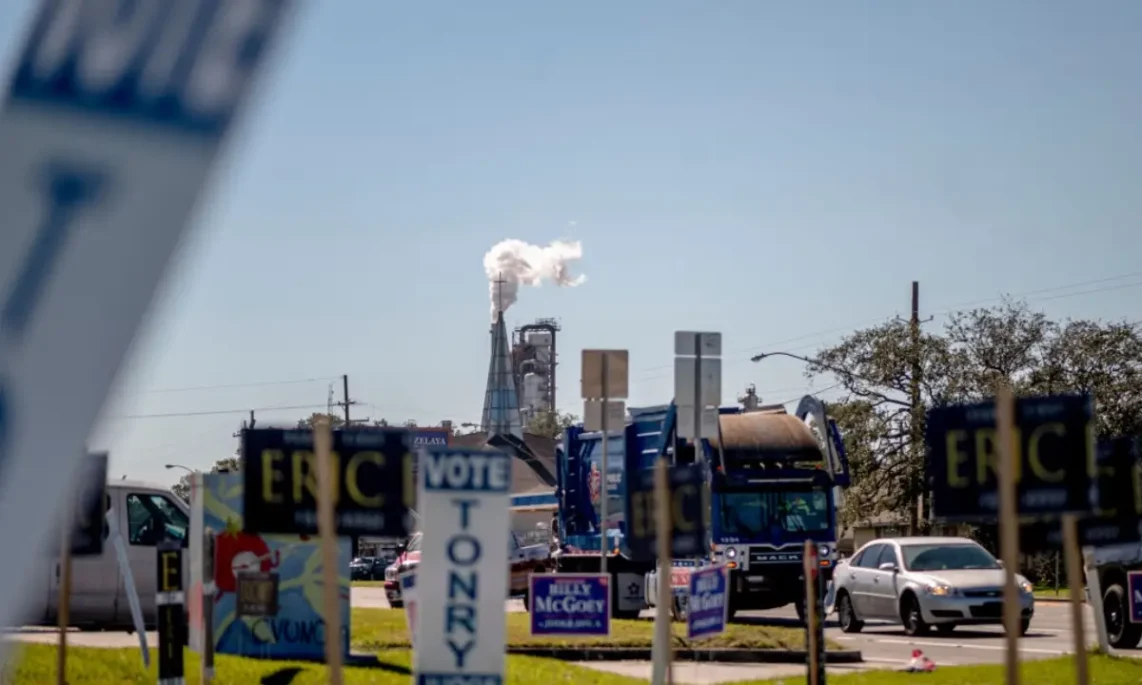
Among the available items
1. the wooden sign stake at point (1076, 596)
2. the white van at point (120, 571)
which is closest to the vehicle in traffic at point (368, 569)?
the white van at point (120, 571)

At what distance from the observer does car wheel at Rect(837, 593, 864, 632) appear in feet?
79.1

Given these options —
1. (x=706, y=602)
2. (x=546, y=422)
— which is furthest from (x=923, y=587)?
(x=546, y=422)

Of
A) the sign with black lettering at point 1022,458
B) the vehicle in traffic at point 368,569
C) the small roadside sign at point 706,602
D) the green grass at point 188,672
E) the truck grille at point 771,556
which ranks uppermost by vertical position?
the sign with black lettering at point 1022,458

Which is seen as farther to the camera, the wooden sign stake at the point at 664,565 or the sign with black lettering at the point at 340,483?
the wooden sign stake at the point at 664,565

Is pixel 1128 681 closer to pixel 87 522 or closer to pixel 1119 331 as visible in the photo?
pixel 87 522

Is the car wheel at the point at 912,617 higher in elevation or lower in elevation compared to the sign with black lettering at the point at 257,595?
lower

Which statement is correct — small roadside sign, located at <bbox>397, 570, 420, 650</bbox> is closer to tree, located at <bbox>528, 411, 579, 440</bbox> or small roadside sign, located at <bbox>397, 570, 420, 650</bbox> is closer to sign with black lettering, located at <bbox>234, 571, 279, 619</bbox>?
sign with black lettering, located at <bbox>234, 571, 279, 619</bbox>

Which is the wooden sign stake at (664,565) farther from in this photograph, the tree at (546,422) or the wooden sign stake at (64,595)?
the tree at (546,422)

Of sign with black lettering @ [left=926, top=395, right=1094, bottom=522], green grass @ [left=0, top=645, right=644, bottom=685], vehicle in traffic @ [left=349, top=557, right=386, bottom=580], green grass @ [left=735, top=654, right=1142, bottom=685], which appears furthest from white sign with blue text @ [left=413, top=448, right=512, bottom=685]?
vehicle in traffic @ [left=349, top=557, right=386, bottom=580]

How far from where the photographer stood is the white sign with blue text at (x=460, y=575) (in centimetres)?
744

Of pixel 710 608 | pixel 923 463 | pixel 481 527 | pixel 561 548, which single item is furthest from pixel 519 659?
pixel 923 463

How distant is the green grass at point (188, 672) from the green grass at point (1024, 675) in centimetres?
246

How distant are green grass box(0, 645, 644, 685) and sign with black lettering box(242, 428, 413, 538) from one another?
4.26m

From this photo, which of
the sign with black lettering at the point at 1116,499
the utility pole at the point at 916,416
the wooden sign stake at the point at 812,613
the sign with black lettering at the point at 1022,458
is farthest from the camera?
the utility pole at the point at 916,416
